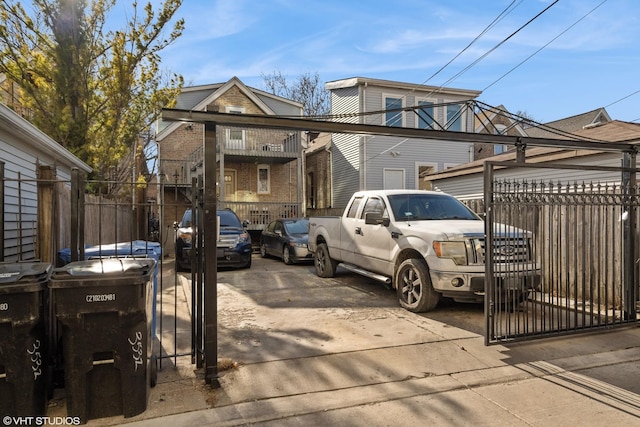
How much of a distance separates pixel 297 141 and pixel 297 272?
9726 millimetres

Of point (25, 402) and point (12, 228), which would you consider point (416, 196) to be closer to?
point (25, 402)

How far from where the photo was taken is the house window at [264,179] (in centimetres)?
2116

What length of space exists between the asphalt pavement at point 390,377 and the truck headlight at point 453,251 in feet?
3.13

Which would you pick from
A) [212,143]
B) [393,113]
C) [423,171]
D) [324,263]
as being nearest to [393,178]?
[423,171]

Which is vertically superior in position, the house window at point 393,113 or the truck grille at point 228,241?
the house window at point 393,113

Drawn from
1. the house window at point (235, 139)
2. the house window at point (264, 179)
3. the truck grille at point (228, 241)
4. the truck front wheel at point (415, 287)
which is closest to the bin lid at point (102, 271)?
the truck front wheel at point (415, 287)

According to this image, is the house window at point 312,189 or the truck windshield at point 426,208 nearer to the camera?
the truck windshield at point 426,208

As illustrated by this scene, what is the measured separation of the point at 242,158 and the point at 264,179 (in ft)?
6.90

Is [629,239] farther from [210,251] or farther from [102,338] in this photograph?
[102,338]

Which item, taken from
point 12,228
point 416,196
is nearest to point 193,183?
point 416,196

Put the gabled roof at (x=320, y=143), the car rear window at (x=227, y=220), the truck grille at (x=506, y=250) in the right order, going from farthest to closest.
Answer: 1. the gabled roof at (x=320, y=143)
2. the car rear window at (x=227, y=220)
3. the truck grille at (x=506, y=250)

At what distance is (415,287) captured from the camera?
6.50 m

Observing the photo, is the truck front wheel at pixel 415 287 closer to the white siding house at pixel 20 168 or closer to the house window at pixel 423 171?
the white siding house at pixel 20 168

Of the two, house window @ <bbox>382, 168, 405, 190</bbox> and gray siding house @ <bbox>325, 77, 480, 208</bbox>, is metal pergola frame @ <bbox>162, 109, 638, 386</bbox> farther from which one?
house window @ <bbox>382, 168, 405, 190</bbox>
